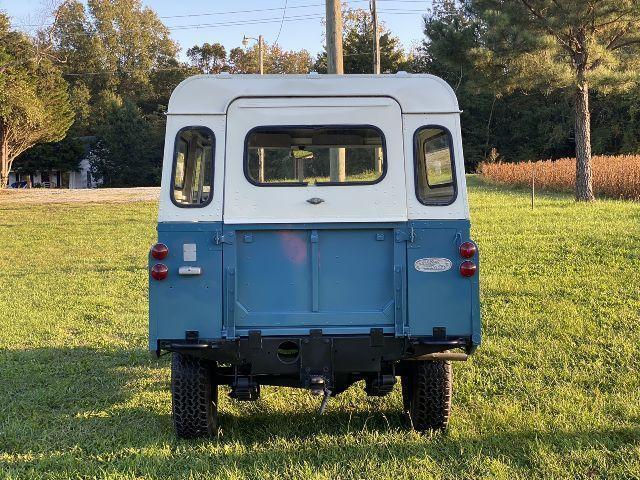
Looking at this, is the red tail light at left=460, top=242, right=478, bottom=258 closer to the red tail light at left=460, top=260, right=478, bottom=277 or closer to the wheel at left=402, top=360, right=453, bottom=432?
the red tail light at left=460, top=260, right=478, bottom=277

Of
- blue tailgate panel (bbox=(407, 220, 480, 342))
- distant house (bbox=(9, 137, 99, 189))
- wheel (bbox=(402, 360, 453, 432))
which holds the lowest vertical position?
wheel (bbox=(402, 360, 453, 432))

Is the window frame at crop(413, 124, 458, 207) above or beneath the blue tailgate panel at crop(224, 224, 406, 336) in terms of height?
above

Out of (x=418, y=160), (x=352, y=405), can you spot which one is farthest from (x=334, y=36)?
(x=352, y=405)

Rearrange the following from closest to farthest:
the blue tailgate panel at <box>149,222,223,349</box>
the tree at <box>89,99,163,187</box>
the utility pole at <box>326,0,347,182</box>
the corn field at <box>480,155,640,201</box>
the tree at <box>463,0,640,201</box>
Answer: the blue tailgate panel at <box>149,222,223,349</box>
the utility pole at <box>326,0,347,182</box>
the tree at <box>463,0,640,201</box>
the corn field at <box>480,155,640,201</box>
the tree at <box>89,99,163,187</box>

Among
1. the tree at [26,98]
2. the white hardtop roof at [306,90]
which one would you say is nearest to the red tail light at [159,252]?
the white hardtop roof at [306,90]

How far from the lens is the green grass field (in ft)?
13.6

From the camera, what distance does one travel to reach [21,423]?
196 inches

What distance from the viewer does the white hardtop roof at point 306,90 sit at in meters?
4.38

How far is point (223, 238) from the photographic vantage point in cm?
427

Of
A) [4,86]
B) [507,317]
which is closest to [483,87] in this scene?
[507,317]

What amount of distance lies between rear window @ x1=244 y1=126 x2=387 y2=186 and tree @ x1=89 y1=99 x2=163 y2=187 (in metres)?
59.2

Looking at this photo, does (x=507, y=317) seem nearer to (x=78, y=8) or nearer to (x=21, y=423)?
(x=21, y=423)

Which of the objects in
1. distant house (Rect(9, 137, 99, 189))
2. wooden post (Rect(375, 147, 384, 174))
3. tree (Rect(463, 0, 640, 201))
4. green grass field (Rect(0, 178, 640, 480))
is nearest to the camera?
green grass field (Rect(0, 178, 640, 480))

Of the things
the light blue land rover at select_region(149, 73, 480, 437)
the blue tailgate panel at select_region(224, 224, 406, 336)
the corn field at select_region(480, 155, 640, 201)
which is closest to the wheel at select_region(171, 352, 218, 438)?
the light blue land rover at select_region(149, 73, 480, 437)
